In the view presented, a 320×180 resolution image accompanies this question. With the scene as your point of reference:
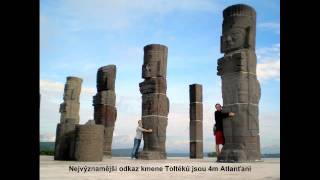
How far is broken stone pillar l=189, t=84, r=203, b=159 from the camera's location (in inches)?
819

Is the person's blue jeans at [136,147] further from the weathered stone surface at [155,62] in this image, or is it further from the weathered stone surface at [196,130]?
the weathered stone surface at [196,130]

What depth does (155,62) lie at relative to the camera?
16.8 metres

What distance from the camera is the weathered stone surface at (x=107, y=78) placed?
1844cm

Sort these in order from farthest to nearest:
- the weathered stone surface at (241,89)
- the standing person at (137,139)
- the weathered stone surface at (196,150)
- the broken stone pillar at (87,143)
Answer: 1. the weathered stone surface at (196,150)
2. the standing person at (137,139)
3. the broken stone pillar at (87,143)
4. the weathered stone surface at (241,89)

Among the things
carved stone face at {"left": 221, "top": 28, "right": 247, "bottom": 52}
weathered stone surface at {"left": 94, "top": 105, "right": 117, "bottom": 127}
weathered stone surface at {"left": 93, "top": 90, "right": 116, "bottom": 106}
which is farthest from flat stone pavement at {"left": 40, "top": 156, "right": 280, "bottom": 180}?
weathered stone surface at {"left": 93, "top": 90, "right": 116, "bottom": 106}

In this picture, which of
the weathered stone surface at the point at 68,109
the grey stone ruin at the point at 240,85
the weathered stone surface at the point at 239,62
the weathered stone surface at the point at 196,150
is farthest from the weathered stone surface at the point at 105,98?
the weathered stone surface at the point at 239,62

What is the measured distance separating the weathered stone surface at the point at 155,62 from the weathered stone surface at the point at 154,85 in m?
0.23

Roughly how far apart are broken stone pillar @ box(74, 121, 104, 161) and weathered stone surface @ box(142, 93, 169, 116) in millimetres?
4280

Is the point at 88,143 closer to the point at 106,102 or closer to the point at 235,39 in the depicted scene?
the point at 235,39

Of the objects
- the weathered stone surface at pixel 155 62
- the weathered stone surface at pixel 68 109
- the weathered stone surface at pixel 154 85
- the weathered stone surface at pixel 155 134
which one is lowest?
the weathered stone surface at pixel 155 134
